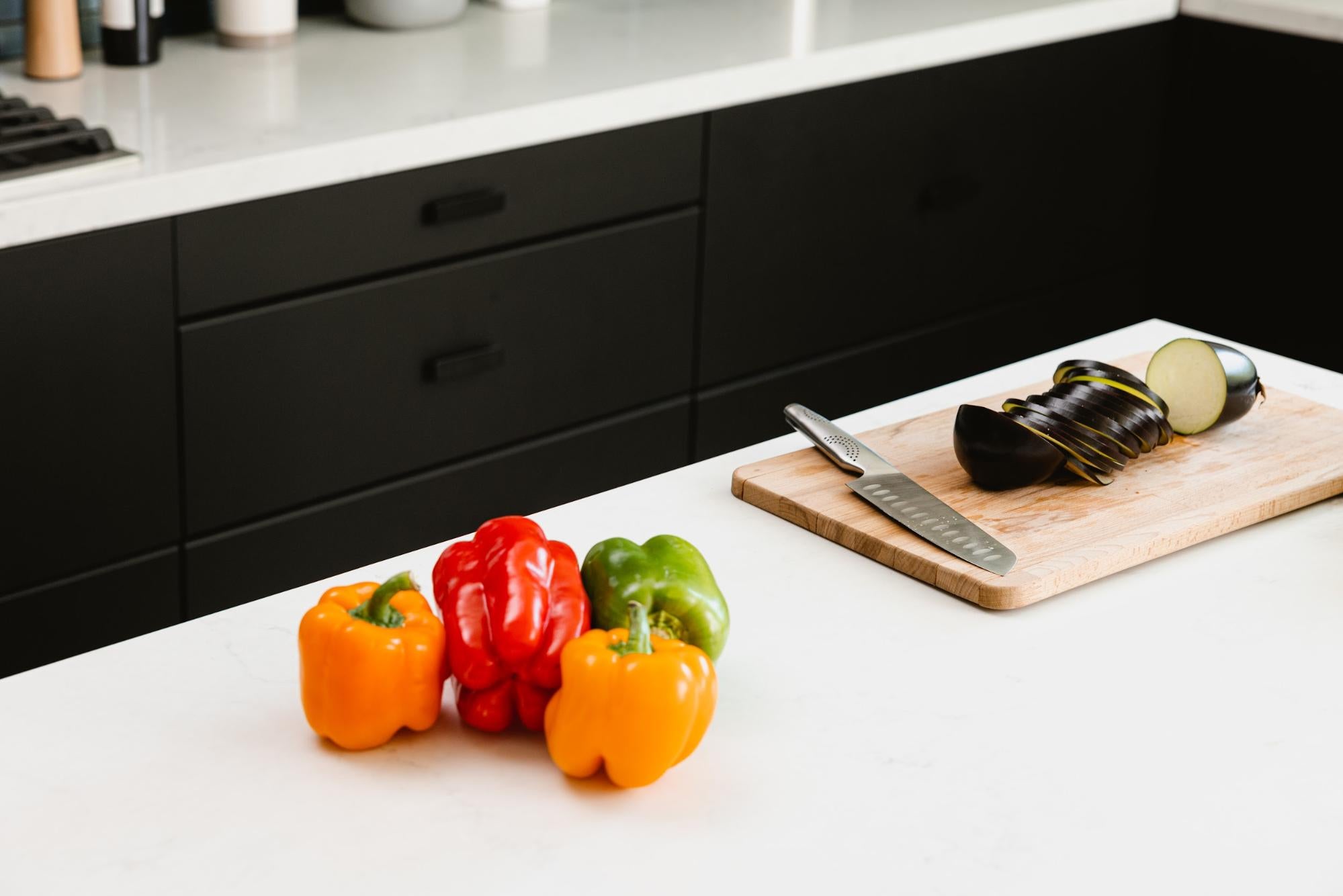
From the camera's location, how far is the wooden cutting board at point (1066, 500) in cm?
128

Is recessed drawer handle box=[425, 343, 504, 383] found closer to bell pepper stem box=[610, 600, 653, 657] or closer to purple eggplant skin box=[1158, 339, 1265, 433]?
purple eggplant skin box=[1158, 339, 1265, 433]

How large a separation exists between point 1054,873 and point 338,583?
534mm

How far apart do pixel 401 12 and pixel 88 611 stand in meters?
1.07

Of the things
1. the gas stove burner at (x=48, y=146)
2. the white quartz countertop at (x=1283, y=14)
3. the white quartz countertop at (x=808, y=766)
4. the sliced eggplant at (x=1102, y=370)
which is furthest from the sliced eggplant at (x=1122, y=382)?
the white quartz countertop at (x=1283, y=14)

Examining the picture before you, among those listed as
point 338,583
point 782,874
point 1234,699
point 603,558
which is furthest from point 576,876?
point 1234,699

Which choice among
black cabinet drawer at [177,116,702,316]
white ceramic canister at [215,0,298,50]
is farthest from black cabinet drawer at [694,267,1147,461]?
white ceramic canister at [215,0,298,50]

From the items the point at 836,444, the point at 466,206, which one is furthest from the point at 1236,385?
the point at 466,206

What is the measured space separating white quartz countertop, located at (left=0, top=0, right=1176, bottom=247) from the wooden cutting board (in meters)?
0.90

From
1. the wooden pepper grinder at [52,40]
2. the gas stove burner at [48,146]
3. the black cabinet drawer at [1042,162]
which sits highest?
the wooden pepper grinder at [52,40]

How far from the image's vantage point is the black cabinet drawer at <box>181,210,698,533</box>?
2119 millimetres

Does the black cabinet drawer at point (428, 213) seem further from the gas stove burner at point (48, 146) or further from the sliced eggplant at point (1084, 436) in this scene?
the sliced eggplant at point (1084, 436)

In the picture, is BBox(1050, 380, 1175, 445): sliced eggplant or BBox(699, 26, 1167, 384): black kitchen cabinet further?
BBox(699, 26, 1167, 384): black kitchen cabinet

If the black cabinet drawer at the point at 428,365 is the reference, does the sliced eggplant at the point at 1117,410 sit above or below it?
→ above

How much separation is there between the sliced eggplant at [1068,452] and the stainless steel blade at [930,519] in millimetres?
98
